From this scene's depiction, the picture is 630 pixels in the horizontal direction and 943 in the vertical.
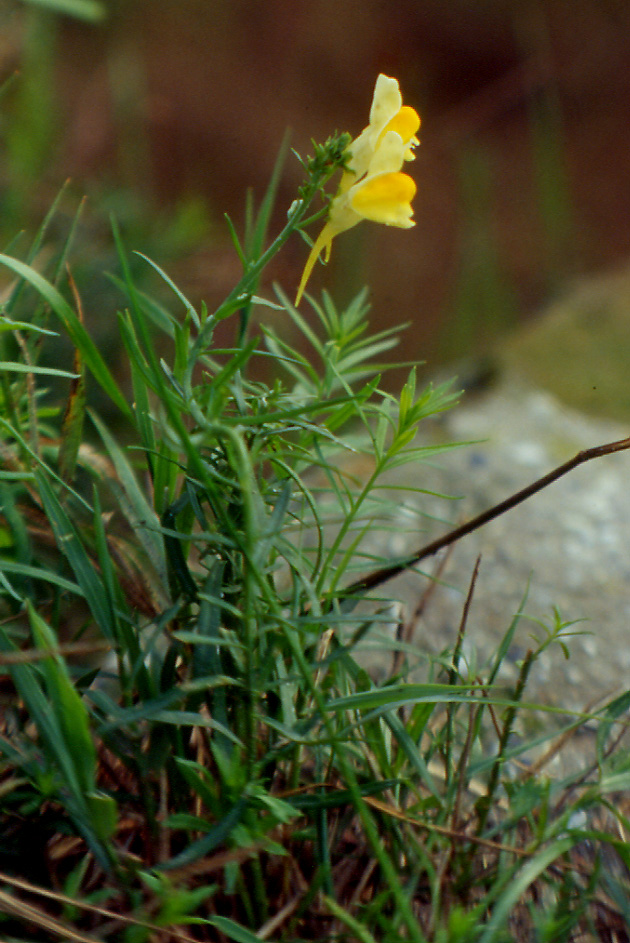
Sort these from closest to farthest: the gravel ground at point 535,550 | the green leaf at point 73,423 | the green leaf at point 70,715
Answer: the green leaf at point 70,715, the green leaf at point 73,423, the gravel ground at point 535,550

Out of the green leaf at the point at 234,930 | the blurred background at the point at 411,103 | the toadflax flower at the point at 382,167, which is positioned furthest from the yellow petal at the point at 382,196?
the blurred background at the point at 411,103

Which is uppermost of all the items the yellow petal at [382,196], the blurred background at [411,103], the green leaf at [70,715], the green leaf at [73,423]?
the blurred background at [411,103]

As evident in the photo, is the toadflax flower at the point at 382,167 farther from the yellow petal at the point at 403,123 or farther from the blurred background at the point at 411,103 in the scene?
the blurred background at the point at 411,103

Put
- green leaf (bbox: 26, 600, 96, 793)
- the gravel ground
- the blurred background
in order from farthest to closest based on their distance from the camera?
the blurred background → the gravel ground → green leaf (bbox: 26, 600, 96, 793)

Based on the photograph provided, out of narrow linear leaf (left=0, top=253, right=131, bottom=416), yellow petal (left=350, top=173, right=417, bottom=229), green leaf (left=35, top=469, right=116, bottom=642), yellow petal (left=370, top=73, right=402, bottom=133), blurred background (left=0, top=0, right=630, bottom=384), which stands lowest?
green leaf (left=35, top=469, right=116, bottom=642)

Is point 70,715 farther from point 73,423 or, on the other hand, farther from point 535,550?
point 535,550

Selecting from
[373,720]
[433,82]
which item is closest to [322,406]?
[373,720]

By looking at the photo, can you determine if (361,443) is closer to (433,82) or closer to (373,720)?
(373,720)

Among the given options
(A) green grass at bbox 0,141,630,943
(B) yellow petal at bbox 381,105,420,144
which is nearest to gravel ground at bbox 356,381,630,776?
(A) green grass at bbox 0,141,630,943

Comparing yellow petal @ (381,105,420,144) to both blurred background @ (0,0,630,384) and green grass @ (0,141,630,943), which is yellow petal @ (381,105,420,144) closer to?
green grass @ (0,141,630,943)
